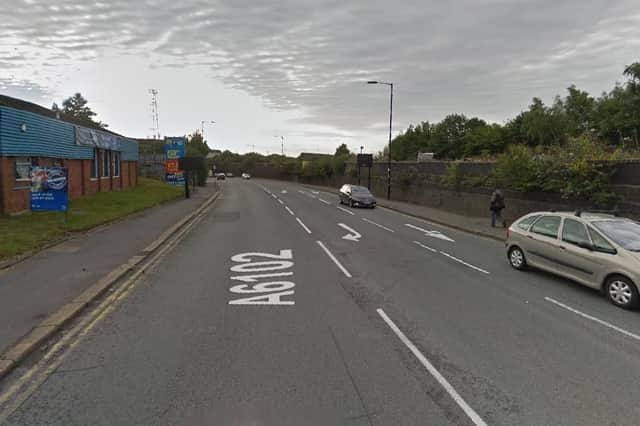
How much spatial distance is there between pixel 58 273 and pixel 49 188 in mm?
6816

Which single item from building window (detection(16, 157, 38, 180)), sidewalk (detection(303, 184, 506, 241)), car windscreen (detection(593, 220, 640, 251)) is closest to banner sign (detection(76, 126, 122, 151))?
building window (detection(16, 157, 38, 180))

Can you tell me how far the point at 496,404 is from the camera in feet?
12.5

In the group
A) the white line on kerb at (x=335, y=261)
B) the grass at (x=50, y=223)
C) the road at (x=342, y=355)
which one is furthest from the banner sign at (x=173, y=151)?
the road at (x=342, y=355)

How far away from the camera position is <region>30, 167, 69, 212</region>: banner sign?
13.5 metres

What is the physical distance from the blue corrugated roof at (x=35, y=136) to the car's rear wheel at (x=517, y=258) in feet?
53.2

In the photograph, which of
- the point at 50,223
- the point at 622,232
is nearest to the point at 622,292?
the point at 622,232

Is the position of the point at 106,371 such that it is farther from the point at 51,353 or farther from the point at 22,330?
the point at 22,330

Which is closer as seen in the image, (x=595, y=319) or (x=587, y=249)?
(x=595, y=319)

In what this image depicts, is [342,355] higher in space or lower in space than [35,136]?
lower

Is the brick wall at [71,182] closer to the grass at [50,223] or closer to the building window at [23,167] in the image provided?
the building window at [23,167]

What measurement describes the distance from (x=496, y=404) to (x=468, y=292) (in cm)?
396

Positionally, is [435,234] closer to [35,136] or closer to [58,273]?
[58,273]

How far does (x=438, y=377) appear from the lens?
4312 millimetres

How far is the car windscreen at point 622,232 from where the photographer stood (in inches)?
286
